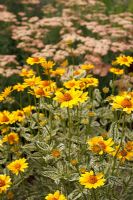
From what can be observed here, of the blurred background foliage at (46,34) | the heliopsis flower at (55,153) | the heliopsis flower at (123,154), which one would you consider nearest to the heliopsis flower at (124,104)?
the heliopsis flower at (123,154)

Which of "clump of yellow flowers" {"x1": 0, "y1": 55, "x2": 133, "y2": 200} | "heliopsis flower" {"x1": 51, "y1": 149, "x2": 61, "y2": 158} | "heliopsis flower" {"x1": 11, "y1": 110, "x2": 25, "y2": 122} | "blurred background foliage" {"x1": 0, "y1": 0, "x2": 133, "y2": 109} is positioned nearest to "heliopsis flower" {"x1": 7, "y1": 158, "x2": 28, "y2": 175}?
"clump of yellow flowers" {"x1": 0, "y1": 55, "x2": 133, "y2": 200}

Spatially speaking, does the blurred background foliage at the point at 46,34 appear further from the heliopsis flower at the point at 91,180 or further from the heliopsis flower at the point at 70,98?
the heliopsis flower at the point at 91,180

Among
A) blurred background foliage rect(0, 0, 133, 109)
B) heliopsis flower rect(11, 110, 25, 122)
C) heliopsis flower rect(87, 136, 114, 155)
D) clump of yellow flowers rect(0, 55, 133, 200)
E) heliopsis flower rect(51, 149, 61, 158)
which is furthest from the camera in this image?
blurred background foliage rect(0, 0, 133, 109)

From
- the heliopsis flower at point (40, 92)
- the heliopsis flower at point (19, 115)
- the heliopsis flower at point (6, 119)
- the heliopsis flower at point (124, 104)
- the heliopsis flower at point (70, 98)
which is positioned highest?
the heliopsis flower at point (124, 104)

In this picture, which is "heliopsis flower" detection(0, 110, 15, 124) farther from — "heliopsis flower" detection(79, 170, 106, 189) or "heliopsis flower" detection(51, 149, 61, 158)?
"heliopsis flower" detection(79, 170, 106, 189)

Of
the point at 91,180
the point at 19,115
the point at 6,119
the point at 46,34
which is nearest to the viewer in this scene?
the point at 91,180

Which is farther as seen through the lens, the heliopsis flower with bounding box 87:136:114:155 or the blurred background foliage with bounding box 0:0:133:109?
the blurred background foliage with bounding box 0:0:133:109

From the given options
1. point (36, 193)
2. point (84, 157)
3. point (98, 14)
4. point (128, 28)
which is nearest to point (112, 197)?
point (84, 157)

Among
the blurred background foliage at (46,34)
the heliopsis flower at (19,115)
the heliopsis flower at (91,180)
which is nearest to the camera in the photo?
the heliopsis flower at (91,180)

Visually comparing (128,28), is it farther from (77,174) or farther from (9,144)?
(77,174)

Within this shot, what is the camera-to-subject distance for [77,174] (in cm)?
243

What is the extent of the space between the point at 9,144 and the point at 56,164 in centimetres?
39

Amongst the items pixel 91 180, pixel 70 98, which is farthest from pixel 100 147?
pixel 70 98

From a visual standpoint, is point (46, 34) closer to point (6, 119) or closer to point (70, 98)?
point (6, 119)
